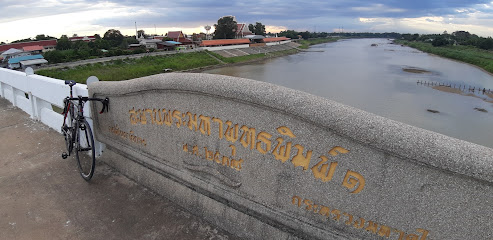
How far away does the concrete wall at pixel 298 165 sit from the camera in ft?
5.62

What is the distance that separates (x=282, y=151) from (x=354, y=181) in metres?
0.53

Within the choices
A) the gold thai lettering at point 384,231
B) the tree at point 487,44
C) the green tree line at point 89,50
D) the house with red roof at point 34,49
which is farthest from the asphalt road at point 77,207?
the tree at point 487,44

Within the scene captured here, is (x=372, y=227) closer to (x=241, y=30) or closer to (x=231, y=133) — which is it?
(x=231, y=133)

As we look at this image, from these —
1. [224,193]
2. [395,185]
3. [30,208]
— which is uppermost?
[395,185]

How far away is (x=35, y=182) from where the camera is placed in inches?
139

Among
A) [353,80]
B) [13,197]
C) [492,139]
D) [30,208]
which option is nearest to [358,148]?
[30,208]

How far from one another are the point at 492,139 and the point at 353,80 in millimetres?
16893

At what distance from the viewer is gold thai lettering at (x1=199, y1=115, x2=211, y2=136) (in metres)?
2.70

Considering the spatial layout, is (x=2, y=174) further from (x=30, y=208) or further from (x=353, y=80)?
(x=353, y=80)

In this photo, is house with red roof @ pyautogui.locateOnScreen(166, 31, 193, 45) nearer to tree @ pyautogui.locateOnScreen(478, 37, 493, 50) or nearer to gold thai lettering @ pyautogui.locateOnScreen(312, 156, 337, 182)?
tree @ pyautogui.locateOnScreen(478, 37, 493, 50)

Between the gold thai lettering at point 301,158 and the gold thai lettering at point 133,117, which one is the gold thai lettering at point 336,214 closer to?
the gold thai lettering at point 301,158

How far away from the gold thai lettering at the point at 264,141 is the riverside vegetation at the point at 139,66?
92.6 feet

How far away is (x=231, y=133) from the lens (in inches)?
101

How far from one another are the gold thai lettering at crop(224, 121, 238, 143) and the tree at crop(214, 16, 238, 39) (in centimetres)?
7231
